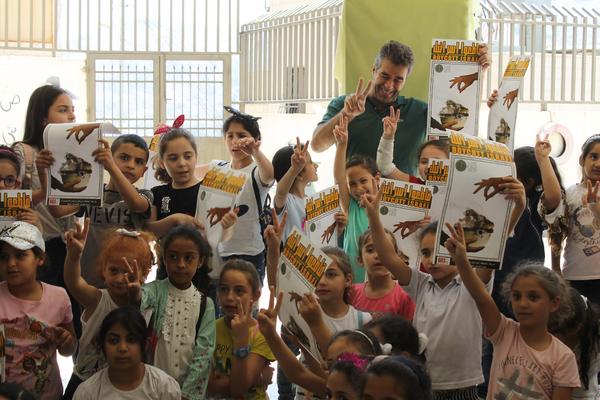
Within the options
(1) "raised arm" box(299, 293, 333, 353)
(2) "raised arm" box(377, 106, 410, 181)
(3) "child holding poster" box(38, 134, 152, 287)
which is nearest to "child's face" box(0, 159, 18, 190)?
(3) "child holding poster" box(38, 134, 152, 287)

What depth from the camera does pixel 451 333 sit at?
372 centimetres

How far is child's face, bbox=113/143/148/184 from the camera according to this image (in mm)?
4398

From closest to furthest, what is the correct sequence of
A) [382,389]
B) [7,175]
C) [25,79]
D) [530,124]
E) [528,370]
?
[382,389], [528,370], [7,175], [25,79], [530,124]

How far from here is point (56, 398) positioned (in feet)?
12.5

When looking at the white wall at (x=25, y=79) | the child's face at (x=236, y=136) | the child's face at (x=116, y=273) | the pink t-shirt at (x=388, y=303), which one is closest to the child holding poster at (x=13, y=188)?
the child's face at (x=116, y=273)

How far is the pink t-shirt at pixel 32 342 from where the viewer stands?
146 inches

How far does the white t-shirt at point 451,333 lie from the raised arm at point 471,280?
0.15m

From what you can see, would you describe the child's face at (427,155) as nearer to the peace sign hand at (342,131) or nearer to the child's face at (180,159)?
the peace sign hand at (342,131)

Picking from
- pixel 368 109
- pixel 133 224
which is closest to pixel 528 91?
pixel 368 109

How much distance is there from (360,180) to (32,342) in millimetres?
1572

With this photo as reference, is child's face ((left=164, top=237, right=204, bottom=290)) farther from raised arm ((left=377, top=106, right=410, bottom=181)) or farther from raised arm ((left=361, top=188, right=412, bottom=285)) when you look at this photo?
raised arm ((left=377, top=106, right=410, bottom=181))

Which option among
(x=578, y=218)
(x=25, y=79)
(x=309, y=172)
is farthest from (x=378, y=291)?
(x=25, y=79)

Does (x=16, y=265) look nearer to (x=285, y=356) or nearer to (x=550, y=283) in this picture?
(x=285, y=356)

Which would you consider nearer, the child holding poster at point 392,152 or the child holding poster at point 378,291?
the child holding poster at point 378,291
